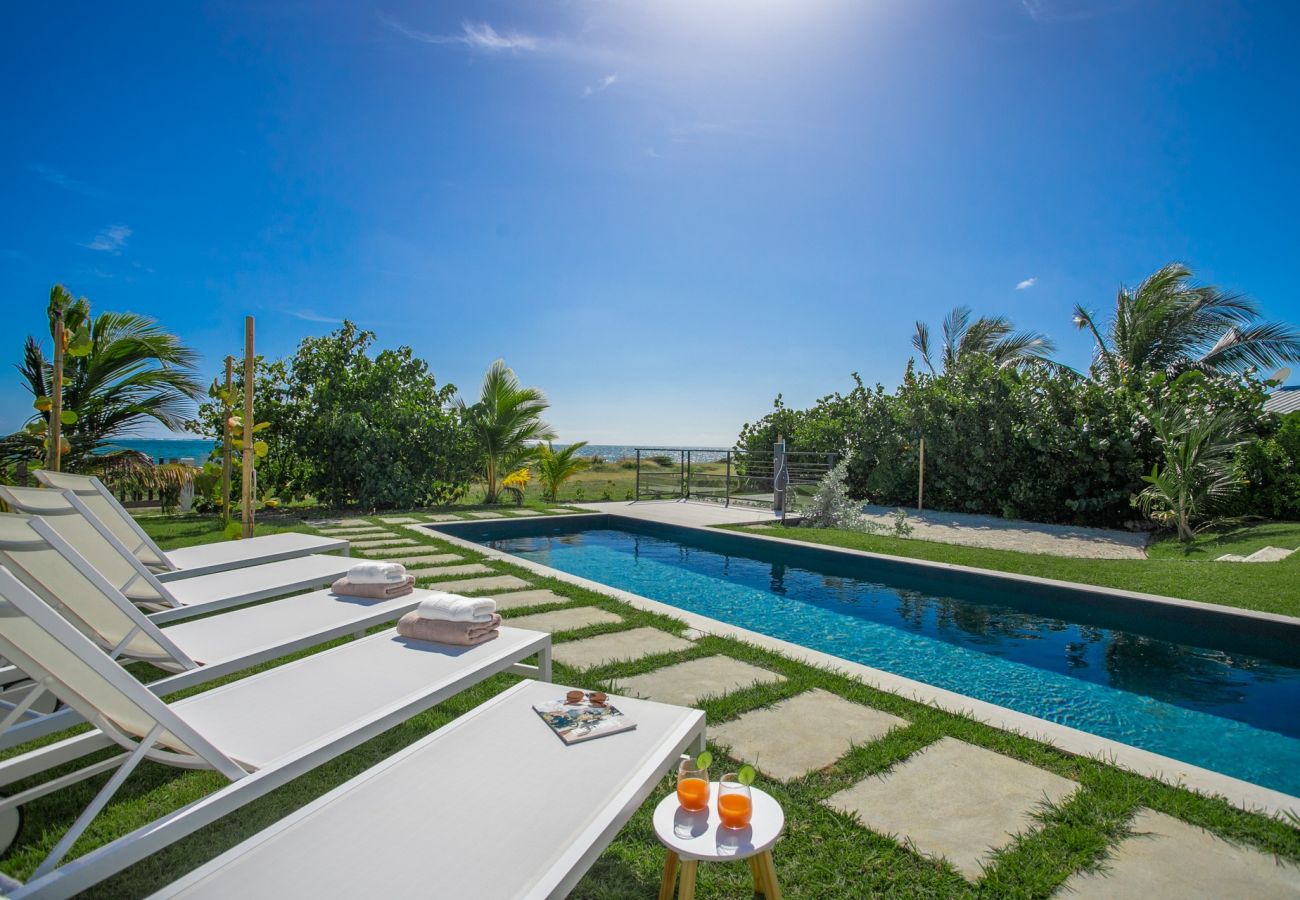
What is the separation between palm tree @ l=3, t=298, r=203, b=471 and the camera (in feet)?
22.5

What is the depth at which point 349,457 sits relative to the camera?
383 inches

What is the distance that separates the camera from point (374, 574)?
3.53m

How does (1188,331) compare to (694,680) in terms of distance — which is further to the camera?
(1188,331)

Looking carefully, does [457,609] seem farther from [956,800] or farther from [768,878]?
[956,800]

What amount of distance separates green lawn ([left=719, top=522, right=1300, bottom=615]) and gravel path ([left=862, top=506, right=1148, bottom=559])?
1.79 feet

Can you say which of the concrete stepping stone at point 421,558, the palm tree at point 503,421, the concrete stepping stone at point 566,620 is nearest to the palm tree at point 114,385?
the concrete stepping stone at point 421,558

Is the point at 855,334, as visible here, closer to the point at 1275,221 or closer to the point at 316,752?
the point at 1275,221

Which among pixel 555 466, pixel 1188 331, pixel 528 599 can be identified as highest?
pixel 1188 331

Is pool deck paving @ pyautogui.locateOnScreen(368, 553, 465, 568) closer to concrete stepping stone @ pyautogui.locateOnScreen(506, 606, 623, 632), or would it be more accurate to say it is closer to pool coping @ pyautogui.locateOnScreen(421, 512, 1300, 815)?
pool coping @ pyautogui.locateOnScreen(421, 512, 1300, 815)

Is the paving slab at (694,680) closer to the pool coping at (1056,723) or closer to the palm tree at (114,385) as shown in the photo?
the pool coping at (1056,723)

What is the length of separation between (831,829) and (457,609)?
1.78 m

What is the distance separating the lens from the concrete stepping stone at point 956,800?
188cm

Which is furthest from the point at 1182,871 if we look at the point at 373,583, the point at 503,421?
the point at 503,421

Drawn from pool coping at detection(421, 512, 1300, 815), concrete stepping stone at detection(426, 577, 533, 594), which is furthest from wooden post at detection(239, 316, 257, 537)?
pool coping at detection(421, 512, 1300, 815)
